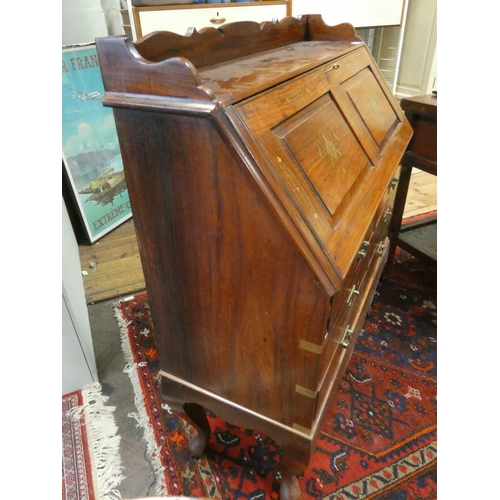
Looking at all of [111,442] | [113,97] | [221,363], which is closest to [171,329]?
[221,363]

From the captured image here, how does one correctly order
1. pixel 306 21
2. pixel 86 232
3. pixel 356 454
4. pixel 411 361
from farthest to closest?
pixel 86 232 → pixel 411 361 → pixel 306 21 → pixel 356 454

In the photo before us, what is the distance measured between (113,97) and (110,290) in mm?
1553

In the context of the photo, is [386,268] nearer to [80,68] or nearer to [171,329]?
[171,329]

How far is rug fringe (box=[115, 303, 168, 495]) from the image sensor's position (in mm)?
1217

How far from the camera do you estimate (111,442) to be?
52.0 inches

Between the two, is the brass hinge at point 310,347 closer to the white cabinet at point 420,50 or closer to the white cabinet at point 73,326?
the white cabinet at point 73,326

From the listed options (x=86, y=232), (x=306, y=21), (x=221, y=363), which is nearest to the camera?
(x=221, y=363)

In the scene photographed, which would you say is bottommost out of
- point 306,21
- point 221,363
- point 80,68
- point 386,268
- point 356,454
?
point 356,454

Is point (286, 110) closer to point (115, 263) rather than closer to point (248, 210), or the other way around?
point (248, 210)

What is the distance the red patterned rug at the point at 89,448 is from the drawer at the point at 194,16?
68.9 inches

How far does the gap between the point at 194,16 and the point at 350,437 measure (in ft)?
7.30

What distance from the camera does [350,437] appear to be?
1.33m

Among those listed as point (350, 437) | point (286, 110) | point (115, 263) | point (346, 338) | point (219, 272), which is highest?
point (286, 110)

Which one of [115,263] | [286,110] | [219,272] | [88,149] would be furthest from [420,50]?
[219,272]
